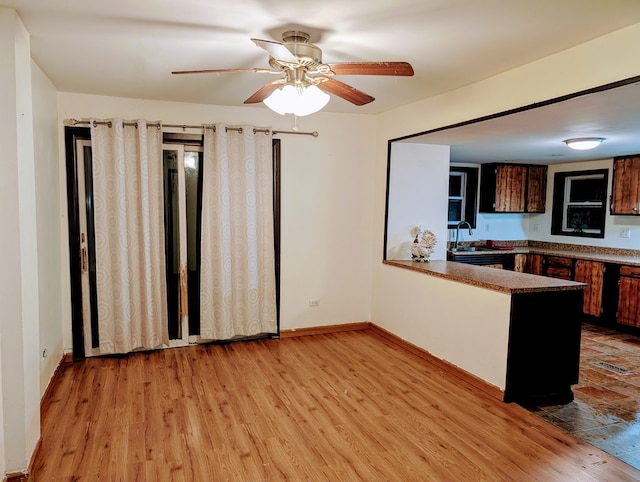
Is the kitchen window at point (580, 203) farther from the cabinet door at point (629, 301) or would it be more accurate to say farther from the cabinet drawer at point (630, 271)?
the cabinet door at point (629, 301)

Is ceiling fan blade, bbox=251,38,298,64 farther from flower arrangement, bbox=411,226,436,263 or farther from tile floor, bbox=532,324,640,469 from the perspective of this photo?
tile floor, bbox=532,324,640,469

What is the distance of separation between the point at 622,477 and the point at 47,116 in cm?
467

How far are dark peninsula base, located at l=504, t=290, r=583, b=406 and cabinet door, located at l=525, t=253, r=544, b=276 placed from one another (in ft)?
10.5

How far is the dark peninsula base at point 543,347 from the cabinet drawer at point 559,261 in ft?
9.51

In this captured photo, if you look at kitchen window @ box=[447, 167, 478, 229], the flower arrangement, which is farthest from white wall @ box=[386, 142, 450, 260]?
kitchen window @ box=[447, 167, 478, 229]

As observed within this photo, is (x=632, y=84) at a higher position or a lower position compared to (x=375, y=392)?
higher

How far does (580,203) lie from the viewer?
257 inches

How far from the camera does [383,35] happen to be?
253 centimetres

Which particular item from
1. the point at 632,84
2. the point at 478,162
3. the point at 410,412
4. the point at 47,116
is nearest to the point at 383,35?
the point at 632,84

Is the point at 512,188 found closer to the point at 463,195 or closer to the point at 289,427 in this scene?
the point at 463,195

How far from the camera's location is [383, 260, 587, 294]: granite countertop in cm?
330

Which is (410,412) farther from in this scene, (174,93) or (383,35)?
(174,93)

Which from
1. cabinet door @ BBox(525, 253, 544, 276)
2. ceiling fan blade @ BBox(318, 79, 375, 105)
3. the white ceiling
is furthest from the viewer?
cabinet door @ BBox(525, 253, 544, 276)

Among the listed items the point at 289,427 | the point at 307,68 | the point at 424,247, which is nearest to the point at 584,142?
the point at 424,247
